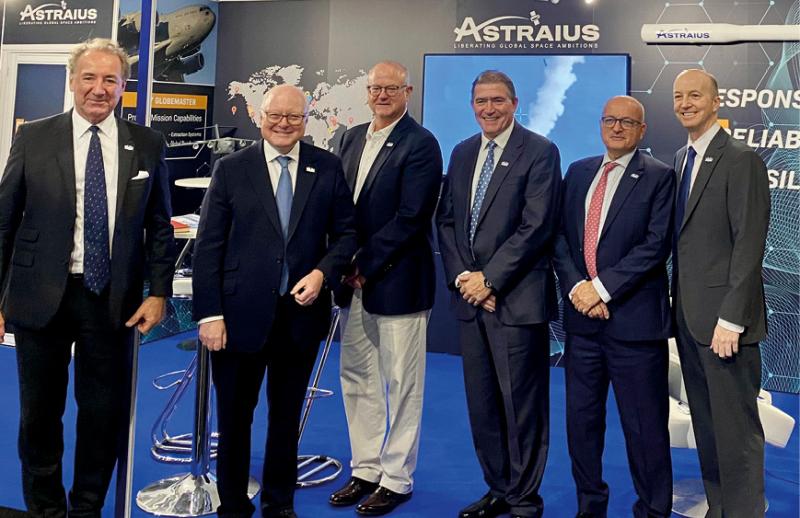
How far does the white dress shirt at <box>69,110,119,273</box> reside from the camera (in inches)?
105

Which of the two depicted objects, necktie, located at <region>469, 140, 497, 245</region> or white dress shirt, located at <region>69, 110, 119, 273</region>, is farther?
necktie, located at <region>469, 140, 497, 245</region>

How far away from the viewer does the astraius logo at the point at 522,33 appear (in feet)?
18.7

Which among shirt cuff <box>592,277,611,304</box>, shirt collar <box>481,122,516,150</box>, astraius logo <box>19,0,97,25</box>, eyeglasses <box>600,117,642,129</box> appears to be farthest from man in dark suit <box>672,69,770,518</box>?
astraius logo <box>19,0,97,25</box>

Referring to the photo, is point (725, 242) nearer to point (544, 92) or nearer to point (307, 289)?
point (307, 289)

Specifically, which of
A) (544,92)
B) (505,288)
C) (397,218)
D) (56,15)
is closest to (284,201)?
(397,218)

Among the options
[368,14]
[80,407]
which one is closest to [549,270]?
[80,407]

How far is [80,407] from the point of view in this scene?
2773 millimetres

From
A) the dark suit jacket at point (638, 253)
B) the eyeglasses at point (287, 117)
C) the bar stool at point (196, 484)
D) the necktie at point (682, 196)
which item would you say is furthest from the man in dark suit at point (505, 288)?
A: the bar stool at point (196, 484)

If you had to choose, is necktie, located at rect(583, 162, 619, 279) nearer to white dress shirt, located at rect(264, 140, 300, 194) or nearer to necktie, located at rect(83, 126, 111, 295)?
white dress shirt, located at rect(264, 140, 300, 194)

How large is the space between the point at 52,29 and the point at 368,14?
3.60 metres

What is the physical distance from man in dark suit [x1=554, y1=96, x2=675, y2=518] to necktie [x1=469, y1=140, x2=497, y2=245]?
34cm

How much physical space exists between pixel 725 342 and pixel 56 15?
266 centimetres

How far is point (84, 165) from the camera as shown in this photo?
8.80 ft

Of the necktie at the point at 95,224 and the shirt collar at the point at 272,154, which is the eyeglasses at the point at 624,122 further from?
the necktie at the point at 95,224
